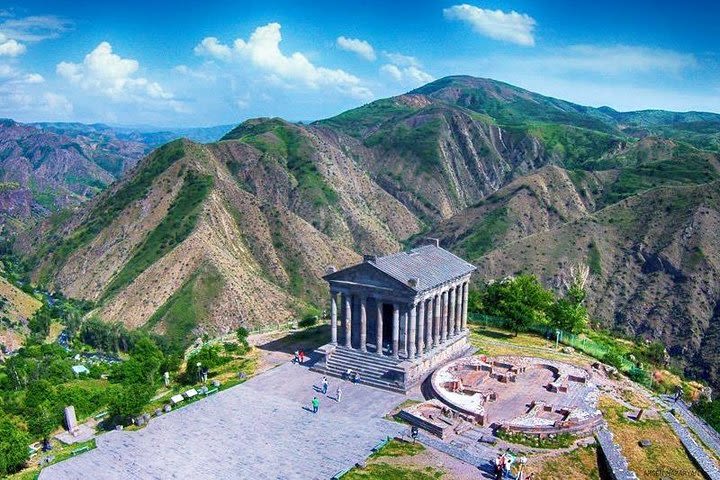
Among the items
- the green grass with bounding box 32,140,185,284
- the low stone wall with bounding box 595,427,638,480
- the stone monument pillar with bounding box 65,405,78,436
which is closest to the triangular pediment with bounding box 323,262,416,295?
the low stone wall with bounding box 595,427,638,480

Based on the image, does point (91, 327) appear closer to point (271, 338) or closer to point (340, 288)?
point (271, 338)

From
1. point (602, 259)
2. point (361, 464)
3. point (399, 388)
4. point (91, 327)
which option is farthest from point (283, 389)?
point (602, 259)

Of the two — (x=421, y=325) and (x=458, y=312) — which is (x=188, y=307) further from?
(x=421, y=325)

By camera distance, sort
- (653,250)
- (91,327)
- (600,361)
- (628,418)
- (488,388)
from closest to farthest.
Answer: (628,418) < (488,388) < (600,361) < (91,327) < (653,250)

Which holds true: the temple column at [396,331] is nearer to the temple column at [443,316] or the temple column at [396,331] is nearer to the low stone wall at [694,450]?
the temple column at [443,316]

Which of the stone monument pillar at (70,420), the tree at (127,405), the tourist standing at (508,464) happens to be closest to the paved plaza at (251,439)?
the tree at (127,405)

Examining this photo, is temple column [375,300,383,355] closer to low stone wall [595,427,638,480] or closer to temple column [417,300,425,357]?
temple column [417,300,425,357]

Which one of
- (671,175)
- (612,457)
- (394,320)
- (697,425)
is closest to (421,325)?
(394,320)
